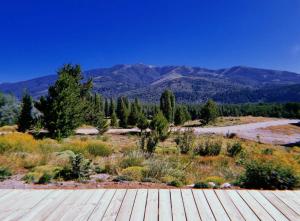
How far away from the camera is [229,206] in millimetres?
4184

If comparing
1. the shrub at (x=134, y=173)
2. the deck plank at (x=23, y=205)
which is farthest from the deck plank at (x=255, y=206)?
the deck plank at (x=23, y=205)

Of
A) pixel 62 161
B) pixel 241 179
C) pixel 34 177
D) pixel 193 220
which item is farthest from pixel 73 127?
pixel 193 220

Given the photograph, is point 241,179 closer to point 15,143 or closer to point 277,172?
point 277,172

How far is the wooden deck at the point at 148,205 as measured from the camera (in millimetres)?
3795

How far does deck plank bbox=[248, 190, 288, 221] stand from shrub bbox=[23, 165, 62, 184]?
4544 mm

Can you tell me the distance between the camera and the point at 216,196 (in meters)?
4.67

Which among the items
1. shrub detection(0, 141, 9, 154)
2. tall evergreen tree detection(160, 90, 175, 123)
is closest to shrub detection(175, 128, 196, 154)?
shrub detection(0, 141, 9, 154)

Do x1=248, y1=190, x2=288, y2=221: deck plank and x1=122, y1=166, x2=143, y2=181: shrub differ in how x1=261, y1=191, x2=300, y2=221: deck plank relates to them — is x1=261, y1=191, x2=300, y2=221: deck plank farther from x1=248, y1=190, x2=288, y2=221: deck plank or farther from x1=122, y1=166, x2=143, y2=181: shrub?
x1=122, y1=166, x2=143, y2=181: shrub

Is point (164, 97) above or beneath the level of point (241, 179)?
above

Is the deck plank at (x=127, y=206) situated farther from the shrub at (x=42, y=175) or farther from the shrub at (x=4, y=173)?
the shrub at (x=4, y=173)

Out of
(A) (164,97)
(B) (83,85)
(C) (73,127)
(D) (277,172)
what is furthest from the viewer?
(A) (164,97)

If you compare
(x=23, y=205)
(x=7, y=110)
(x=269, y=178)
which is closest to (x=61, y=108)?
(x=23, y=205)

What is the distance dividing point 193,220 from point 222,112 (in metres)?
98.6

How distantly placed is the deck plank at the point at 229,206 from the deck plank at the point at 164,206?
819mm
